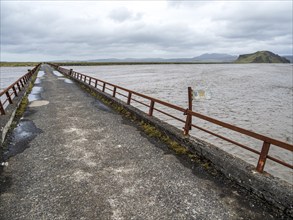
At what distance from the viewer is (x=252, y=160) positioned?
37.4 feet

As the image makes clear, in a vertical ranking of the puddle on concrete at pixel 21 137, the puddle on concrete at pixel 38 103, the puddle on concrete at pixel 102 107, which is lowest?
the puddle on concrete at pixel 38 103

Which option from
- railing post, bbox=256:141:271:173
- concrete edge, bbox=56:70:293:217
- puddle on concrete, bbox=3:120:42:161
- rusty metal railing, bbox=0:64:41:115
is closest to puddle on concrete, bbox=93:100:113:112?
puddle on concrete, bbox=3:120:42:161

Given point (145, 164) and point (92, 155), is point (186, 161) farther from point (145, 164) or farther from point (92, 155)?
point (92, 155)

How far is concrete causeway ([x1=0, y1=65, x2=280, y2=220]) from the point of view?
455 centimetres

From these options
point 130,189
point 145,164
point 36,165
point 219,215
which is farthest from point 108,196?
point 36,165

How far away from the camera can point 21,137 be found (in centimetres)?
886

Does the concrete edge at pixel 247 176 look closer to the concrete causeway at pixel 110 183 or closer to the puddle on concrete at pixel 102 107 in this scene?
the concrete causeway at pixel 110 183

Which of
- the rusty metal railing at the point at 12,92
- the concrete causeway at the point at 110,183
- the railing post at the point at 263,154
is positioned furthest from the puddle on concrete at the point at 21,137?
the railing post at the point at 263,154

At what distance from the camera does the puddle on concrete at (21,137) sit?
753 cm

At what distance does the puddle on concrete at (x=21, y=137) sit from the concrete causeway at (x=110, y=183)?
0.06 metres

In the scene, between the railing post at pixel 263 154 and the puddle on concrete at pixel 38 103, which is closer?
the railing post at pixel 263 154

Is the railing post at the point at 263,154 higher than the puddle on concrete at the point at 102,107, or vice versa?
the railing post at the point at 263,154

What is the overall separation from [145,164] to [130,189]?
51.2 inches

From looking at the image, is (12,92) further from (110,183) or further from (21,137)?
(110,183)
